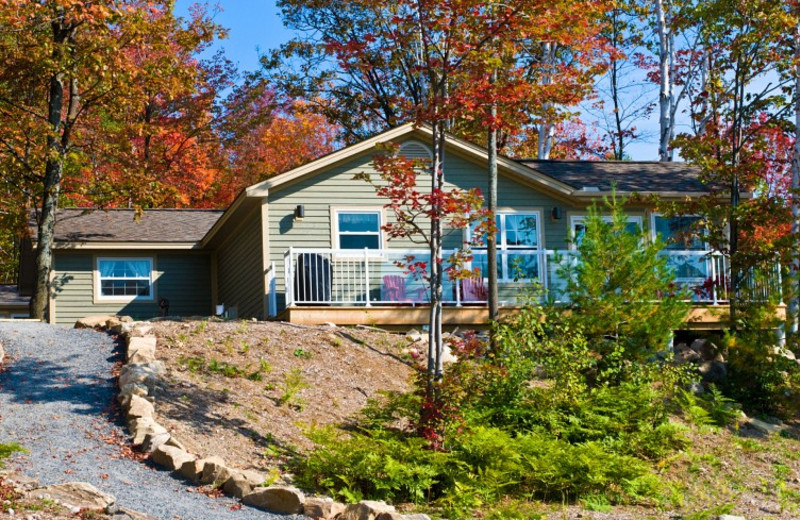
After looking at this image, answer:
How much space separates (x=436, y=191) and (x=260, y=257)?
26.2ft

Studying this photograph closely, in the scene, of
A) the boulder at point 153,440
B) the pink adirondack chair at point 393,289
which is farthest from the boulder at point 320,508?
the pink adirondack chair at point 393,289

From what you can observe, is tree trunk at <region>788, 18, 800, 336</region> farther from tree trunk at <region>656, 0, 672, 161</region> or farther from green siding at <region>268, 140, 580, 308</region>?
tree trunk at <region>656, 0, 672, 161</region>

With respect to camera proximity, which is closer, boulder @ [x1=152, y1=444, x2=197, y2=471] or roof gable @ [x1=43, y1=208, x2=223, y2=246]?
boulder @ [x1=152, y1=444, x2=197, y2=471]

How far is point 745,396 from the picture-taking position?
49.8 feet

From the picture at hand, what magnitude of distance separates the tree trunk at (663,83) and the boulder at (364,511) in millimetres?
22093

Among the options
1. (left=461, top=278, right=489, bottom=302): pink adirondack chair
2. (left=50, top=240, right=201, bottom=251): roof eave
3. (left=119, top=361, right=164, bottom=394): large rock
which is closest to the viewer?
(left=119, top=361, right=164, bottom=394): large rock

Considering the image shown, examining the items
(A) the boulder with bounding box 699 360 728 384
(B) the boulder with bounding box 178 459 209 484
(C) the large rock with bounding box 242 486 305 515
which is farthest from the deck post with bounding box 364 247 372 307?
(C) the large rock with bounding box 242 486 305 515

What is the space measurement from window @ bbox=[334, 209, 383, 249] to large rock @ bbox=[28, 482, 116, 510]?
1106cm

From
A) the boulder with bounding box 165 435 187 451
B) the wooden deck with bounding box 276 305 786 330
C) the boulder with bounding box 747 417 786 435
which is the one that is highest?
the wooden deck with bounding box 276 305 786 330

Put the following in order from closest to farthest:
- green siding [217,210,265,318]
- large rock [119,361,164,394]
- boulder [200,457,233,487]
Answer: boulder [200,457,233,487] < large rock [119,361,164,394] < green siding [217,210,265,318]

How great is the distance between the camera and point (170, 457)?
9.73 meters

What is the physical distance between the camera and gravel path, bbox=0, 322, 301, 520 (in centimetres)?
878

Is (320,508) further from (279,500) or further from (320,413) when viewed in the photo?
(320,413)

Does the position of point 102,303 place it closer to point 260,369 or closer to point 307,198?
point 307,198
